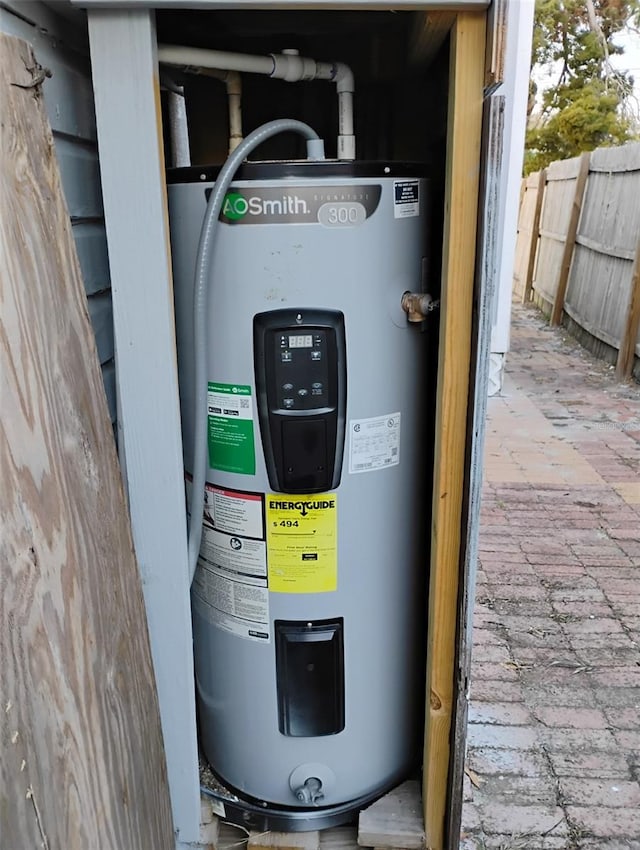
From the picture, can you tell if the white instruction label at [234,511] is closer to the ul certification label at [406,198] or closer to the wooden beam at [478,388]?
the wooden beam at [478,388]

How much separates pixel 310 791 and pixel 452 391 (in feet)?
3.37

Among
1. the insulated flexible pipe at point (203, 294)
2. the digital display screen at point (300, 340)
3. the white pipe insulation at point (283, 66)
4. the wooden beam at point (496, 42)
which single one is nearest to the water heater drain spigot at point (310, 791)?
the insulated flexible pipe at point (203, 294)

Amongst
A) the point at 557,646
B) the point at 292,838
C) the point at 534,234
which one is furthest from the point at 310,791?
the point at 534,234

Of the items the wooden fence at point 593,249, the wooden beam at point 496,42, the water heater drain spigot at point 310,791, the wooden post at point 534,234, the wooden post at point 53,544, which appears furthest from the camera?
the wooden post at point 534,234

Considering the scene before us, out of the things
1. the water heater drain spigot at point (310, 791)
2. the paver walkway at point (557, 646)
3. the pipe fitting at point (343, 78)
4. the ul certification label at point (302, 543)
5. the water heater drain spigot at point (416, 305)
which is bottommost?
the paver walkway at point (557, 646)

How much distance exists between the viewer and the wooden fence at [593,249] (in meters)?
6.71

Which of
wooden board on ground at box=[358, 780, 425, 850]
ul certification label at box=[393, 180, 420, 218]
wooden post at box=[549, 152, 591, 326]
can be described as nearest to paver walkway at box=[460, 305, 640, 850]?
wooden board on ground at box=[358, 780, 425, 850]

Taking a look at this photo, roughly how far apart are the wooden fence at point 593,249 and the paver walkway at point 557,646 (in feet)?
6.35

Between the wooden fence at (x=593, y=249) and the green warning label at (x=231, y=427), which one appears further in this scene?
the wooden fence at (x=593, y=249)

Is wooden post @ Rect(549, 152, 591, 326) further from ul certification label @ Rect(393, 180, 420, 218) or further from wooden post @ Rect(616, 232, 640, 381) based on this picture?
ul certification label @ Rect(393, 180, 420, 218)

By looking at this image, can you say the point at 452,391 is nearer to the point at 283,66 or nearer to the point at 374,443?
the point at 374,443

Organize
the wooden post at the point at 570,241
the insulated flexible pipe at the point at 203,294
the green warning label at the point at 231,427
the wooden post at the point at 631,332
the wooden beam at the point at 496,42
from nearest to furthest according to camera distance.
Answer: the wooden beam at the point at 496,42 → the insulated flexible pipe at the point at 203,294 → the green warning label at the point at 231,427 → the wooden post at the point at 631,332 → the wooden post at the point at 570,241

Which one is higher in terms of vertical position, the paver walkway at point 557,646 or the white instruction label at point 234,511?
the white instruction label at point 234,511

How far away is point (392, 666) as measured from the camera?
5.93 ft
